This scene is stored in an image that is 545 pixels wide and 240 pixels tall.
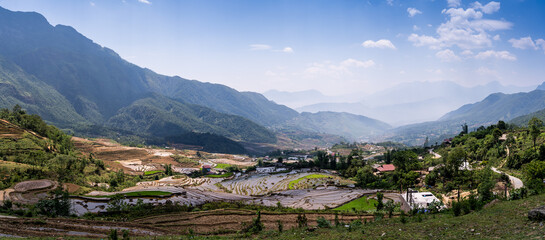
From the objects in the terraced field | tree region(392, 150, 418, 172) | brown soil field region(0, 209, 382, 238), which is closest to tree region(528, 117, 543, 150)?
tree region(392, 150, 418, 172)

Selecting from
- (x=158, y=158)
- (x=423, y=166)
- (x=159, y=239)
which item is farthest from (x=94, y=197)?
(x=158, y=158)

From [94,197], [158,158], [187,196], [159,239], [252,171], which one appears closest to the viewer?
[159,239]

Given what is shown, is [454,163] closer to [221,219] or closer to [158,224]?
[221,219]

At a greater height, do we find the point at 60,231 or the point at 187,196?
the point at 60,231

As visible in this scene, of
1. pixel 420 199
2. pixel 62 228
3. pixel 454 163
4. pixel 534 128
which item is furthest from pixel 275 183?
pixel 62 228

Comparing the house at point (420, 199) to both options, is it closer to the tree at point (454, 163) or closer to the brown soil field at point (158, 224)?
the brown soil field at point (158, 224)

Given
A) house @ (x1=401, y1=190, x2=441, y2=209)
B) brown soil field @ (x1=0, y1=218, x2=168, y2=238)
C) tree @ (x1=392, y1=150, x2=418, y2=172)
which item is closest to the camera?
brown soil field @ (x1=0, y1=218, x2=168, y2=238)

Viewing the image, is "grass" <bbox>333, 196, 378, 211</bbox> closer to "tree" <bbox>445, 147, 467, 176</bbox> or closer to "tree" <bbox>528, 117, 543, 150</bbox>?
"tree" <bbox>445, 147, 467, 176</bbox>

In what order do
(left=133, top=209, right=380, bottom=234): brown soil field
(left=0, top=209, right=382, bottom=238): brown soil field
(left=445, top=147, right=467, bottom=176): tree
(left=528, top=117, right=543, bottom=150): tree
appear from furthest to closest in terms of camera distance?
(left=445, top=147, right=467, bottom=176): tree < (left=528, top=117, right=543, bottom=150): tree < (left=133, top=209, right=380, bottom=234): brown soil field < (left=0, top=209, right=382, bottom=238): brown soil field

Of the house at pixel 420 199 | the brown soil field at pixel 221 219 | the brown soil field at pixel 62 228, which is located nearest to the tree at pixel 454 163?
the house at pixel 420 199

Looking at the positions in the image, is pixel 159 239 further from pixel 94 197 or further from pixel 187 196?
pixel 187 196

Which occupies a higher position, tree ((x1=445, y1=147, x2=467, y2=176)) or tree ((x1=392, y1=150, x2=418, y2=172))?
tree ((x1=445, y1=147, x2=467, y2=176))
